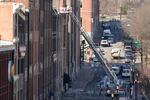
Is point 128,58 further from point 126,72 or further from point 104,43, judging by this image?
point 104,43

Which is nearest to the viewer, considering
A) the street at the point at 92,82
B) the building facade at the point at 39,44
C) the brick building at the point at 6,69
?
the brick building at the point at 6,69

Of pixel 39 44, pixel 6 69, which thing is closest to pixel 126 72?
pixel 39 44

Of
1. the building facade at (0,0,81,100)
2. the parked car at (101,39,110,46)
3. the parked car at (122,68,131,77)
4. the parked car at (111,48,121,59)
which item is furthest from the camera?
the parked car at (101,39,110,46)

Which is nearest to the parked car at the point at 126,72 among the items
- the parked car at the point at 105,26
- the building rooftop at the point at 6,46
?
the building rooftop at the point at 6,46

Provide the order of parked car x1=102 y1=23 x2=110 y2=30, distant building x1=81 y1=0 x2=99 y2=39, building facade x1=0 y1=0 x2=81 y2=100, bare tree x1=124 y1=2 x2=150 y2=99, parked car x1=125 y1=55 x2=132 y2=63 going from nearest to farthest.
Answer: building facade x1=0 y1=0 x2=81 y2=100 → bare tree x1=124 y1=2 x2=150 y2=99 → parked car x1=125 y1=55 x2=132 y2=63 → distant building x1=81 y1=0 x2=99 y2=39 → parked car x1=102 y1=23 x2=110 y2=30

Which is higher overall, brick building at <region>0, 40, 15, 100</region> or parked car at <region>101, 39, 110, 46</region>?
brick building at <region>0, 40, 15, 100</region>

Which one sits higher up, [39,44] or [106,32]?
[39,44]

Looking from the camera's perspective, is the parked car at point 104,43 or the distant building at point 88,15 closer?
the distant building at point 88,15

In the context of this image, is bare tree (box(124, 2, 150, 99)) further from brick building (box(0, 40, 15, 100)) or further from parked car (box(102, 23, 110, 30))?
parked car (box(102, 23, 110, 30))

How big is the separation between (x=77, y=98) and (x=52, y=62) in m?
3.62

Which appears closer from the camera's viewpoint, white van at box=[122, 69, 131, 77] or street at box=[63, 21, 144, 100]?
street at box=[63, 21, 144, 100]

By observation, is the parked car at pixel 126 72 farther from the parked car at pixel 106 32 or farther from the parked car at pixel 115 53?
the parked car at pixel 106 32

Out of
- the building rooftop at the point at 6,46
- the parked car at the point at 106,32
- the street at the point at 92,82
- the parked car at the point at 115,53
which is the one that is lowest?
the street at the point at 92,82

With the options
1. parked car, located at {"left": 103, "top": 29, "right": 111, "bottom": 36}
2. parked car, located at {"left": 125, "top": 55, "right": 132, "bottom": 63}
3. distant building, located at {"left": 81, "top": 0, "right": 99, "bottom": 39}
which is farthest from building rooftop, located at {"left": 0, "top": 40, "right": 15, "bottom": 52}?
parked car, located at {"left": 103, "top": 29, "right": 111, "bottom": 36}
